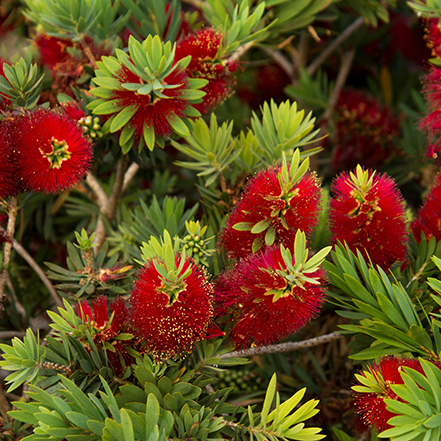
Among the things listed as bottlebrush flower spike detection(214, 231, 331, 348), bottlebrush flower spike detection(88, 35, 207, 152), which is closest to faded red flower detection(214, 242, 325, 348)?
bottlebrush flower spike detection(214, 231, 331, 348)

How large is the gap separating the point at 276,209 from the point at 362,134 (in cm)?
53

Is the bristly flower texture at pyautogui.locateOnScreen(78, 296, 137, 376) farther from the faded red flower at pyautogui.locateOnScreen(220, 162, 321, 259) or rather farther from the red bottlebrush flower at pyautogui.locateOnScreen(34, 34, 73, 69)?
the red bottlebrush flower at pyautogui.locateOnScreen(34, 34, 73, 69)

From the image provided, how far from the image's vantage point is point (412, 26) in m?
0.87

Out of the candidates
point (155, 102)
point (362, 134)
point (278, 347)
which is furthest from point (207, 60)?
point (362, 134)

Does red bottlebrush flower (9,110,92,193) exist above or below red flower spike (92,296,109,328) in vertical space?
above

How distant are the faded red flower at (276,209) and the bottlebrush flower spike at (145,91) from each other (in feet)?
0.32

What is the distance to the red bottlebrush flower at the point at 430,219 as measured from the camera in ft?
1.42

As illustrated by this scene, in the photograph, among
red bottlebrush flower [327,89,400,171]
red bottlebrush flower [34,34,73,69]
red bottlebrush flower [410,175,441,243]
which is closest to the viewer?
red bottlebrush flower [410,175,441,243]

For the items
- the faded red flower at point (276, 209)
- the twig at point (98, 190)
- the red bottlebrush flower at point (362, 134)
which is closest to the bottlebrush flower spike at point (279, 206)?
the faded red flower at point (276, 209)

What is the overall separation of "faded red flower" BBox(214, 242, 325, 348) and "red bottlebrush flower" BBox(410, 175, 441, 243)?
15 cm

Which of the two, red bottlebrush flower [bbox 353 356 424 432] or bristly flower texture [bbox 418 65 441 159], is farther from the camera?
bristly flower texture [bbox 418 65 441 159]

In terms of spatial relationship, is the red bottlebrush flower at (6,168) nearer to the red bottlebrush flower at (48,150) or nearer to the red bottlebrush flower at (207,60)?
the red bottlebrush flower at (48,150)

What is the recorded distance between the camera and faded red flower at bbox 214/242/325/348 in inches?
12.9

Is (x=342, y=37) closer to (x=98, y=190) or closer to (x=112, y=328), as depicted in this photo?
(x=98, y=190)
